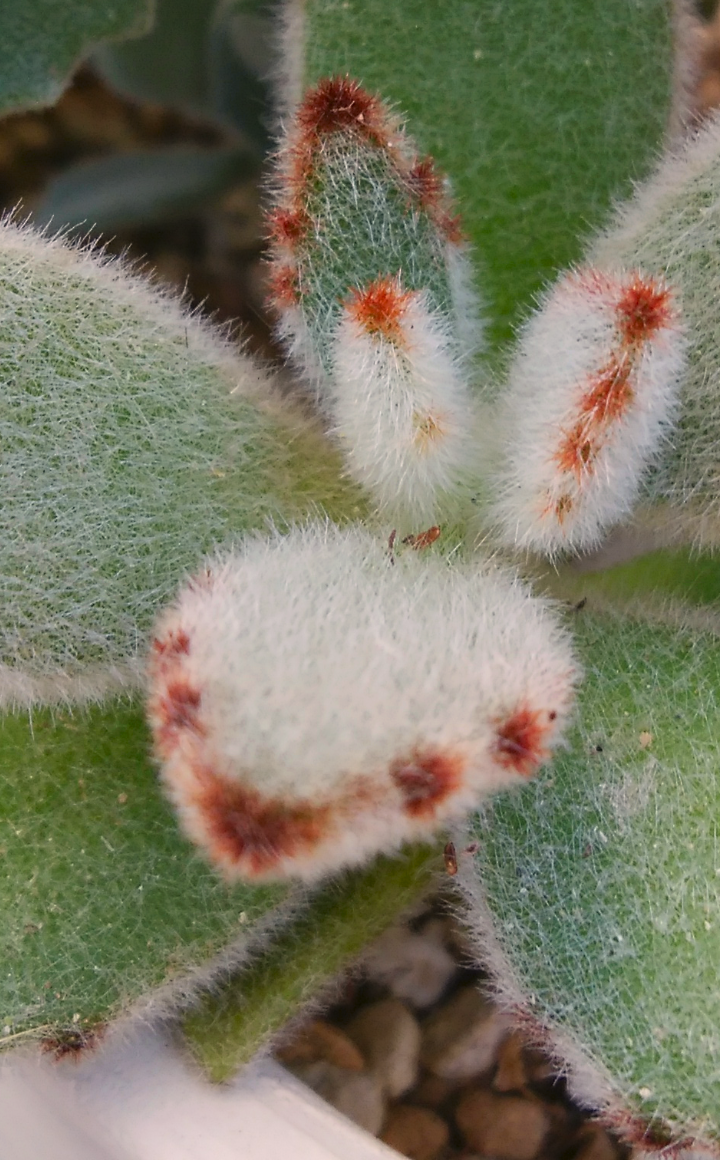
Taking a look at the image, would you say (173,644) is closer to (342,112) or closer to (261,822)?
(261,822)

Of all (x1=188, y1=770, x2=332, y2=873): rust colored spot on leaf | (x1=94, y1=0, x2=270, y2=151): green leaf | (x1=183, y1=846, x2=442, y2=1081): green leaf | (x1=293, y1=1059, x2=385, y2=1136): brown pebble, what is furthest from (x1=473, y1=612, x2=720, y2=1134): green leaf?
(x1=94, y1=0, x2=270, y2=151): green leaf

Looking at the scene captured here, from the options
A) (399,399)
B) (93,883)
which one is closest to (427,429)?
(399,399)

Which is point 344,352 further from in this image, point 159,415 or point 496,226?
point 496,226

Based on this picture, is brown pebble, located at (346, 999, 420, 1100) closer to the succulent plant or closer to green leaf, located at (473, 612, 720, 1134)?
the succulent plant

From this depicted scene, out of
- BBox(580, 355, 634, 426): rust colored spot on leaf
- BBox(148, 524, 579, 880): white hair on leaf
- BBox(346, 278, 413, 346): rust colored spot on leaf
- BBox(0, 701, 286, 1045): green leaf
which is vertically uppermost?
BBox(580, 355, 634, 426): rust colored spot on leaf

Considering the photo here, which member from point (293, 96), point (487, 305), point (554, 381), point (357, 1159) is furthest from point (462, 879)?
point (293, 96)
